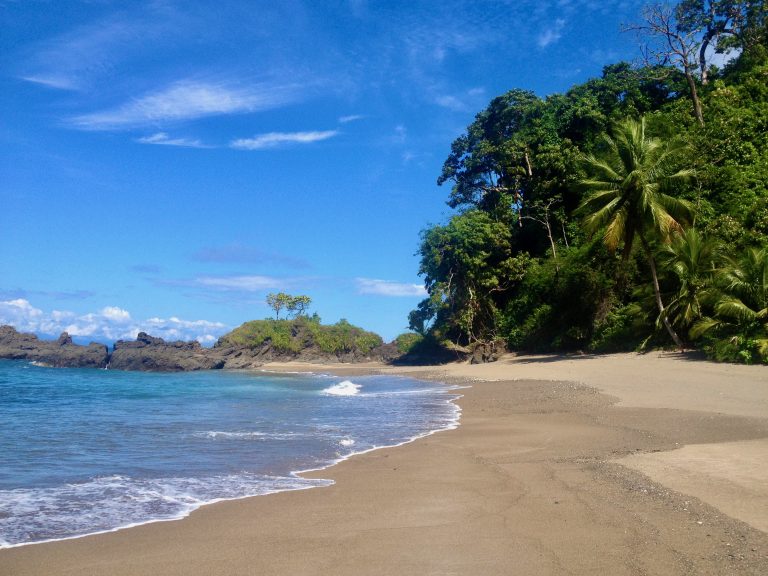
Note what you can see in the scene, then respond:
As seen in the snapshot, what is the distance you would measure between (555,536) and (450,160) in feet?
127

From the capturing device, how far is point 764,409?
9.08 meters

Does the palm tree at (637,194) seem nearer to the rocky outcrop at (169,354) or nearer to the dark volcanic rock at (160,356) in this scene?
the rocky outcrop at (169,354)

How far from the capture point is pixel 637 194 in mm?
20812

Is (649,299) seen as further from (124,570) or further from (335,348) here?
(335,348)

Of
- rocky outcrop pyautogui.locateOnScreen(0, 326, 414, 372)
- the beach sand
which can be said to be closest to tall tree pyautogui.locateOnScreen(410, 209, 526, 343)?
the beach sand

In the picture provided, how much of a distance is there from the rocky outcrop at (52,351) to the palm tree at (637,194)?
2502 inches

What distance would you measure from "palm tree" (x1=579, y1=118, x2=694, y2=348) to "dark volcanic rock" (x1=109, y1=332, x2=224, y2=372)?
165 ft

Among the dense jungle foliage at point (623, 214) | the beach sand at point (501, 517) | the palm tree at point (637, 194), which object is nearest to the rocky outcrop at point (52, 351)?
the dense jungle foliage at point (623, 214)

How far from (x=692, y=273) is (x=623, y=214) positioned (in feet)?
11.4

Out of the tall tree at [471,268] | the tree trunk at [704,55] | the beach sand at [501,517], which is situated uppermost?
the tree trunk at [704,55]

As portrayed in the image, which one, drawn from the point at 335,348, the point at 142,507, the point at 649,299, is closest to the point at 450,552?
the point at 142,507

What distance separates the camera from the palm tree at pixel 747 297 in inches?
581

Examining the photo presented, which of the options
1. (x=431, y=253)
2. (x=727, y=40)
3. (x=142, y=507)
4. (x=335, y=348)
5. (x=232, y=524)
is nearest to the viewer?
(x=232, y=524)

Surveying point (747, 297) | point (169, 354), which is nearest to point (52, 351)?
point (169, 354)
